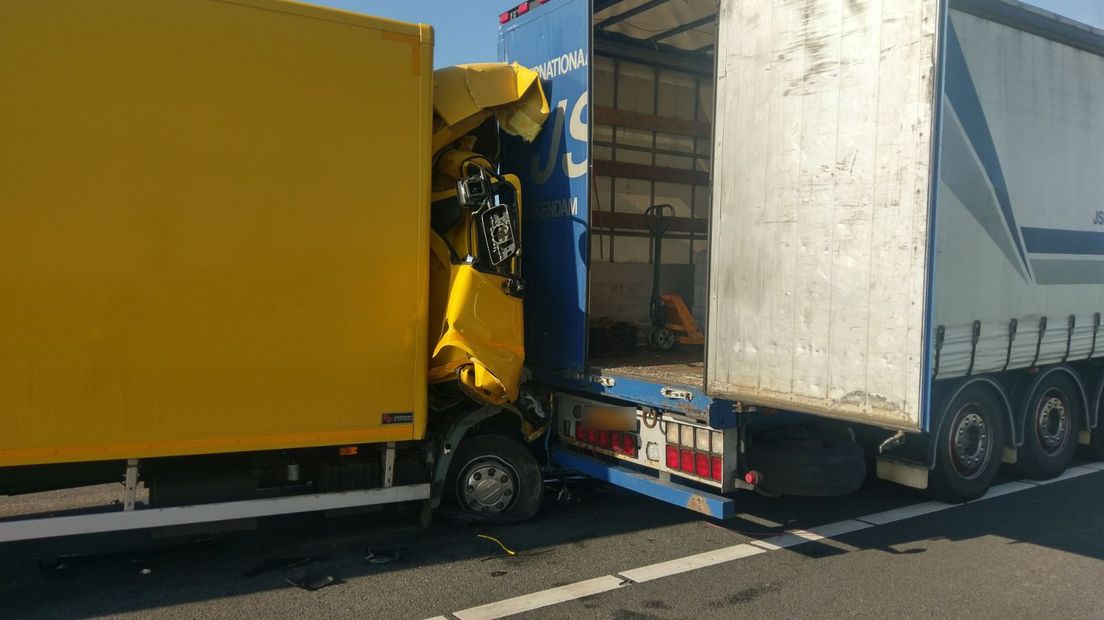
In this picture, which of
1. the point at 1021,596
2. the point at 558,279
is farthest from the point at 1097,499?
the point at 558,279

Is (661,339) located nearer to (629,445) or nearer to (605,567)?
(629,445)

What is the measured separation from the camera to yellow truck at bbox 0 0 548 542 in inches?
177

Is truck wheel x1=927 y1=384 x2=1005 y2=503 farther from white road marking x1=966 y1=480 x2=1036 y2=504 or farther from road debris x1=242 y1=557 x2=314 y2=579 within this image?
road debris x1=242 y1=557 x2=314 y2=579

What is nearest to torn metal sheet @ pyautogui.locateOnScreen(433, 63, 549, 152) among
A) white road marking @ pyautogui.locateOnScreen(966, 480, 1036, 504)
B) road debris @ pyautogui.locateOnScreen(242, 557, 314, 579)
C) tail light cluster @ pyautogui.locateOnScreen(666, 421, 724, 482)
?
tail light cluster @ pyautogui.locateOnScreen(666, 421, 724, 482)

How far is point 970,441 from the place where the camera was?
A: 6695mm

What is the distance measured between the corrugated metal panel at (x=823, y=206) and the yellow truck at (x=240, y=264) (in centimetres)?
161

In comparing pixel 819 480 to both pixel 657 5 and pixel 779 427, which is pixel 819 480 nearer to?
pixel 779 427

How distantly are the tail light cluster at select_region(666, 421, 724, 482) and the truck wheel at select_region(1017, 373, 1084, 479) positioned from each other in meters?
3.57

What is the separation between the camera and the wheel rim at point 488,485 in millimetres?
→ 5996

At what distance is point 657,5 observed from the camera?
23.9ft

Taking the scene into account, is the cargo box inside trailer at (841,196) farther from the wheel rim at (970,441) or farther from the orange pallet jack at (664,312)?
the wheel rim at (970,441)

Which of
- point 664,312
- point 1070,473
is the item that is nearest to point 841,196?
point 664,312

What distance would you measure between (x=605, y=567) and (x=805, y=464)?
1.42m

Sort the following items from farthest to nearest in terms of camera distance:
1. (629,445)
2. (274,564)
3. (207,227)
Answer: (629,445)
(274,564)
(207,227)
